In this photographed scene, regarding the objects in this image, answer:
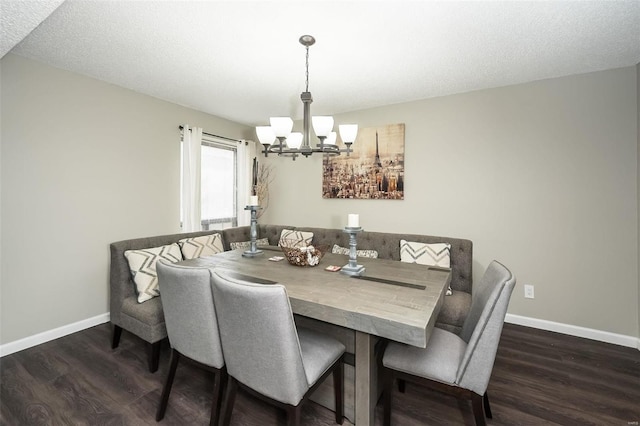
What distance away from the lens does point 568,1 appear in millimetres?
1662

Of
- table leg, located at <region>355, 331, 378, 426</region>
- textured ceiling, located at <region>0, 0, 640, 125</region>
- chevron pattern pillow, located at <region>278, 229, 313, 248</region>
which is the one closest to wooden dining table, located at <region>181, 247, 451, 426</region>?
table leg, located at <region>355, 331, 378, 426</region>

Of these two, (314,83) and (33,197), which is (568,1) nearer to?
(314,83)

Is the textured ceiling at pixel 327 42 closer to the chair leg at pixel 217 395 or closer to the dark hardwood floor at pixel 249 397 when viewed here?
the chair leg at pixel 217 395

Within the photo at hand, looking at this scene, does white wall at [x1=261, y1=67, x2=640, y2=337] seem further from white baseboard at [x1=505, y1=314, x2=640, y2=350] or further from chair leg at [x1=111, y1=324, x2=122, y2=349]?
chair leg at [x1=111, y1=324, x2=122, y2=349]

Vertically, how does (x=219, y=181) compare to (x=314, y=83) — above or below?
below

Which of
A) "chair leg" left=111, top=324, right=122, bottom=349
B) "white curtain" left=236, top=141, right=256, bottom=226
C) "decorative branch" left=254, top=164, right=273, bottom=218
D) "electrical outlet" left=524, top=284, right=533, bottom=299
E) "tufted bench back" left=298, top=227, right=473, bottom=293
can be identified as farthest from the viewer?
"decorative branch" left=254, top=164, right=273, bottom=218

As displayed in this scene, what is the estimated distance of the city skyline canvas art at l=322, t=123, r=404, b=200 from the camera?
11.3 ft

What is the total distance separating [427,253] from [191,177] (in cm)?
296

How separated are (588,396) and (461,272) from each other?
1.12 metres

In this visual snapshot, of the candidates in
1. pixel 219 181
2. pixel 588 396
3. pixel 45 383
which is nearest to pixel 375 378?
pixel 588 396

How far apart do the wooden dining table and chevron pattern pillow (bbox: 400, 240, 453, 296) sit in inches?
25.9

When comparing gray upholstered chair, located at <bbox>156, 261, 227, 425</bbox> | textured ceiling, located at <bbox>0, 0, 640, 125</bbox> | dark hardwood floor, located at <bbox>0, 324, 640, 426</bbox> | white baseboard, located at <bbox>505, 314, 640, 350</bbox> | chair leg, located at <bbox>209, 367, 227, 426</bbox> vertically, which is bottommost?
dark hardwood floor, located at <bbox>0, 324, 640, 426</bbox>

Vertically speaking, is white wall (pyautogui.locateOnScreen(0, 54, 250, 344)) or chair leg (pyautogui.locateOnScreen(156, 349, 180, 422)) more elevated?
white wall (pyautogui.locateOnScreen(0, 54, 250, 344))

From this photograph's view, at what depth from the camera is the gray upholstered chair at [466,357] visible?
1.26 m
